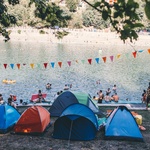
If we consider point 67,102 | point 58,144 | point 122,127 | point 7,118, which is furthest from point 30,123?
point 122,127

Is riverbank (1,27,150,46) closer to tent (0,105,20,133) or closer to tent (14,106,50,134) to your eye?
tent (0,105,20,133)

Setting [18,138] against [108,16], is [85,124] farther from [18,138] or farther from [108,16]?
[108,16]

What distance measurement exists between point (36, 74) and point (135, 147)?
29.2 meters

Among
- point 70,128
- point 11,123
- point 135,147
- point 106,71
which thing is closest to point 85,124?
point 70,128

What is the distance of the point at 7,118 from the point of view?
12586 millimetres

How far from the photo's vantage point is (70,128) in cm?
1182

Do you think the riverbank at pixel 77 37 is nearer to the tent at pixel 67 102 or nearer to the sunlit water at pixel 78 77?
the sunlit water at pixel 78 77

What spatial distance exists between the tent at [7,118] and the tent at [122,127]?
425cm

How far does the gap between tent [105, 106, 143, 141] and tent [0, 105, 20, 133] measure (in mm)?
4251

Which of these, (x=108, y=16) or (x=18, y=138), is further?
(x=18, y=138)

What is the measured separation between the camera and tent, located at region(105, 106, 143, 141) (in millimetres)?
11617

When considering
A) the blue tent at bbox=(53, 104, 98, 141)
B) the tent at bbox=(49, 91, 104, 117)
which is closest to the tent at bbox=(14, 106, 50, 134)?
the blue tent at bbox=(53, 104, 98, 141)

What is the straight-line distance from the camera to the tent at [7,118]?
12282 millimetres

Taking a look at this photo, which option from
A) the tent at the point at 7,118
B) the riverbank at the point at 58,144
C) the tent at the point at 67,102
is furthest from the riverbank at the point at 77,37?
the riverbank at the point at 58,144
